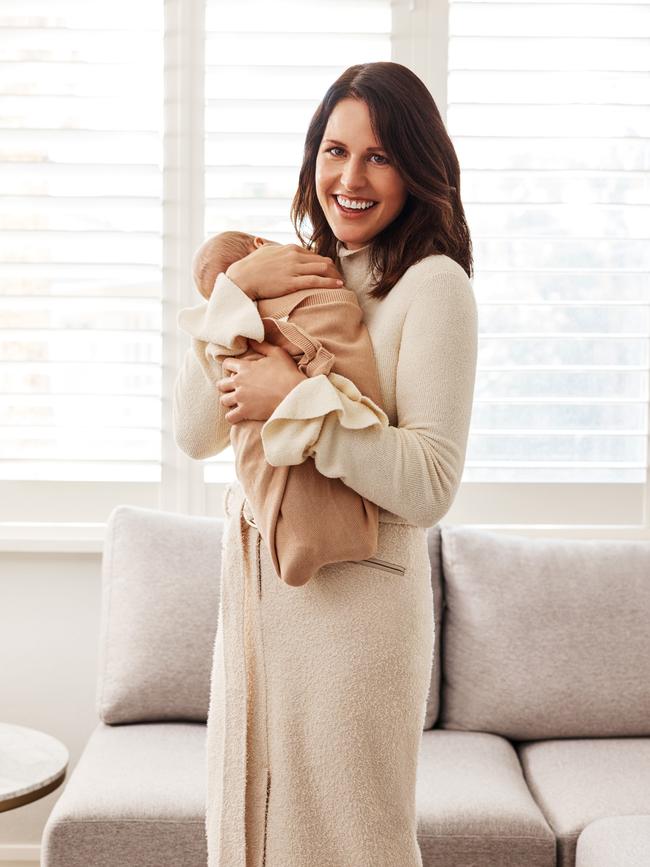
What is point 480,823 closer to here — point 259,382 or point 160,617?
point 160,617

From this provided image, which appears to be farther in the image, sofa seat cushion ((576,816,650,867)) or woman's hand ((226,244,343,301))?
sofa seat cushion ((576,816,650,867))

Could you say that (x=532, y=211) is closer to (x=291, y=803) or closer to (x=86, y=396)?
(x=86, y=396)

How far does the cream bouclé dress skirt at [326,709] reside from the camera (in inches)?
47.5

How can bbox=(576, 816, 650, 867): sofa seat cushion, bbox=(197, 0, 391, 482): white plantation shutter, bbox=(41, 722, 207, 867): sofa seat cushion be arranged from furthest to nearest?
bbox=(197, 0, 391, 482): white plantation shutter, bbox=(41, 722, 207, 867): sofa seat cushion, bbox=(576, 816, 650, 867): sofa seat cushion

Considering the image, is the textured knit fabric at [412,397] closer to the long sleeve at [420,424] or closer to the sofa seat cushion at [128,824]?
the long sleeve at [420,424]

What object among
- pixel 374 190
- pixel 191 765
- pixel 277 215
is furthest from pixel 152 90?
pixel 191 765

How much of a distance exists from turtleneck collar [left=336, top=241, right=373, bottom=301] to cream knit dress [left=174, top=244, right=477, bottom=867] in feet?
0.31

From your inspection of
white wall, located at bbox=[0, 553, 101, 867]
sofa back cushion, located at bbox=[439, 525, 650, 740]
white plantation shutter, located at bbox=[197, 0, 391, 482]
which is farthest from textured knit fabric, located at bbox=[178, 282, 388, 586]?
white wall, located at bbox=[0, 553, 101, 867]

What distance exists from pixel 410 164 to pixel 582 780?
4.21 feet

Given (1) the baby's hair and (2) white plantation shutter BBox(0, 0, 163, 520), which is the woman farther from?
(2) white plantation shutter BBox(0, 0, 163, 520)

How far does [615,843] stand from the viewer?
5.53ft

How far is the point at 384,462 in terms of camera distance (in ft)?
3.77

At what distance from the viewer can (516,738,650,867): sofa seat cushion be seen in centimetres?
182

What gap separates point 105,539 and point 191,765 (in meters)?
0.61
